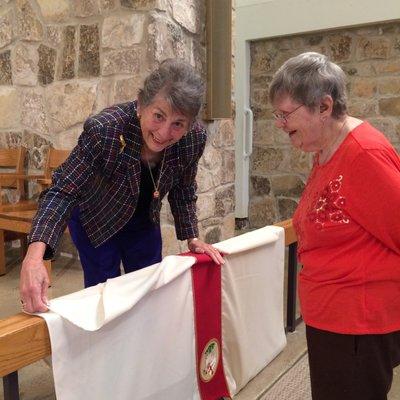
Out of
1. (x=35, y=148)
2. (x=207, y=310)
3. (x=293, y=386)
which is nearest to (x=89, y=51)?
(x=35, y=148)

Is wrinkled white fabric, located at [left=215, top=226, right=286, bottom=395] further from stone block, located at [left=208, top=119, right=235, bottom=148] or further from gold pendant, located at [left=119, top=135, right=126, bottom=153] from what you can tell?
stone block, located at [left=208, top=119, right=235, bottom=148]

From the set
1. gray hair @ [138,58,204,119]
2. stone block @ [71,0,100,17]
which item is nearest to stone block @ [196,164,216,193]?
stone block @ [71,0,100,17]

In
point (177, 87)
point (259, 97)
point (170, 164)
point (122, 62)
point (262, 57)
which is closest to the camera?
point (177, 87)

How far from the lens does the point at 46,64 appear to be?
3248mm

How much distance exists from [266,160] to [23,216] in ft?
8.95

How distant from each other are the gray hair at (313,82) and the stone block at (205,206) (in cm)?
212

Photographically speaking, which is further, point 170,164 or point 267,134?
point 267,134

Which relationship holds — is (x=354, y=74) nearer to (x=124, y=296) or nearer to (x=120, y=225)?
(x=120, y=225)

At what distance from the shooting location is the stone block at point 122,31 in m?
2.70

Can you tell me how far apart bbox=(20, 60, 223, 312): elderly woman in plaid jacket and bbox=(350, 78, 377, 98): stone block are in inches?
121

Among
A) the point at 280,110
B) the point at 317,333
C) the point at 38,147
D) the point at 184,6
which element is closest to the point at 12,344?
the point at 317,333

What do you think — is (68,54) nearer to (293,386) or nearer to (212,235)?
(212,235)

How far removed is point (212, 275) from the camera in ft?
5.15

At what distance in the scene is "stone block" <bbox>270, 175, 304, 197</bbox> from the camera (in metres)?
4.73
